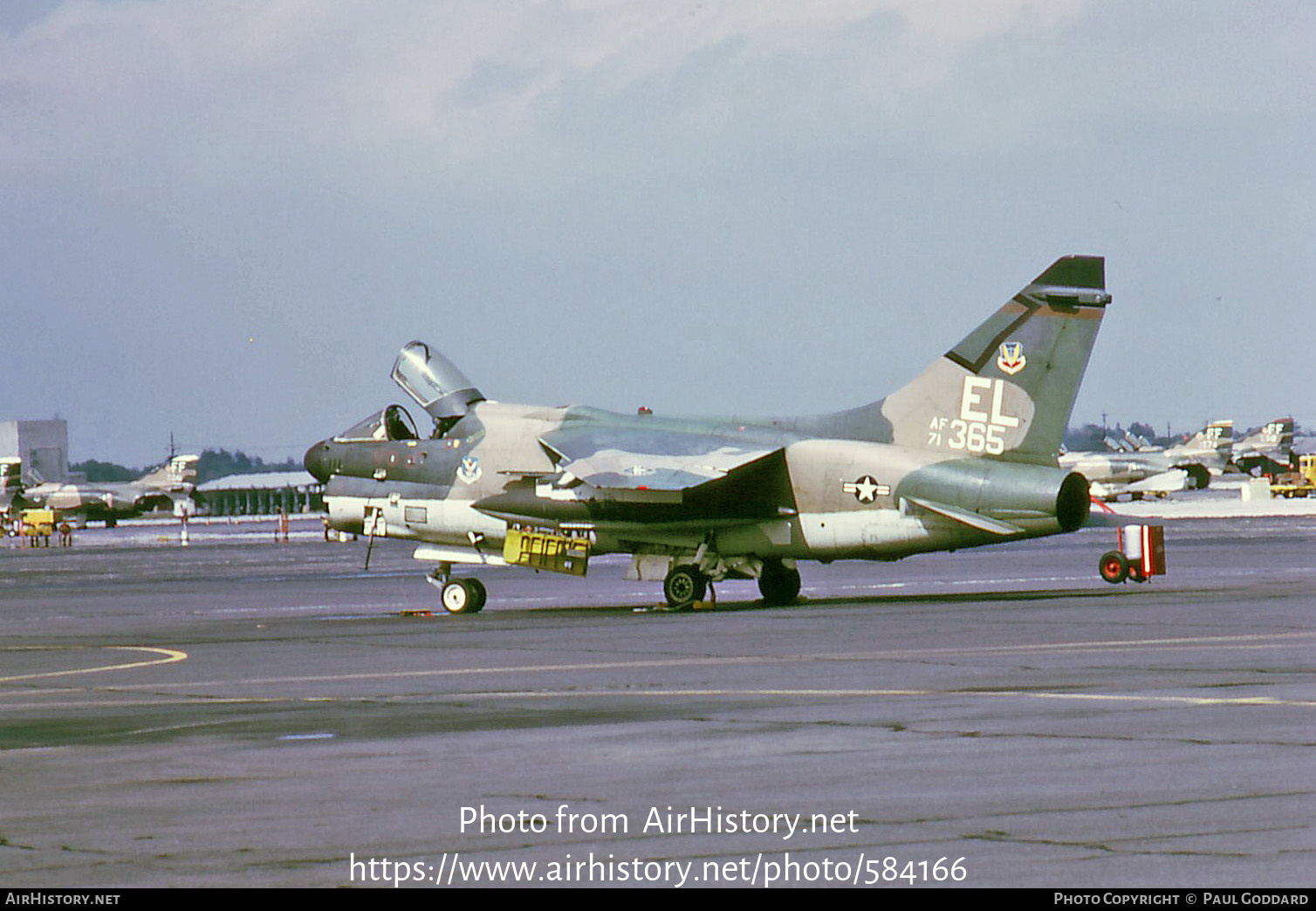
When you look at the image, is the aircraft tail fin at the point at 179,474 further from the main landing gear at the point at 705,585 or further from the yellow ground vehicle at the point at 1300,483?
the main landing gear at the point at 705,585

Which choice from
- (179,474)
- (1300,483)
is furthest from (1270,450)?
(179,474)

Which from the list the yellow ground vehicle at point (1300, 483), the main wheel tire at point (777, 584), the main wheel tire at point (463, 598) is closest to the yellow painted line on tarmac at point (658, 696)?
the main wheel tire at point (463, 598)

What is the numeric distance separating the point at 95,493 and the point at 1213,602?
110879 millimetres

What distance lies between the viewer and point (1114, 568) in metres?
34.3

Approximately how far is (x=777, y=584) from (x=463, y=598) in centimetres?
519

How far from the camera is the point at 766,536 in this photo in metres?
30.5

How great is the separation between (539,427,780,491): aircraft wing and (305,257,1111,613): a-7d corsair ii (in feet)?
0.12

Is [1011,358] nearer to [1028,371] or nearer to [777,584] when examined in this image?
[1028,371]

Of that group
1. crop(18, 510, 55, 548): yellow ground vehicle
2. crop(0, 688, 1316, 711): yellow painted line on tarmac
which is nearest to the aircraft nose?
crop(0, 688, 1316, 711): yellow painted line on tarmac

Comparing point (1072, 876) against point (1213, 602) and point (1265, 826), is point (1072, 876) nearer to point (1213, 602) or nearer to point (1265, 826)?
point (1265, 826)

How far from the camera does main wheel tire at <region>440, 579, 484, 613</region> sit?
3120 centimetres

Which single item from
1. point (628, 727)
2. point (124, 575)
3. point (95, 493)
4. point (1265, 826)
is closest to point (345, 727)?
point (628, 727)

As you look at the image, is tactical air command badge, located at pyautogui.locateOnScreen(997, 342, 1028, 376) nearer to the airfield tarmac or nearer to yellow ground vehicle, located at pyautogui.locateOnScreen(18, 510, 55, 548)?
the airfield tarmac

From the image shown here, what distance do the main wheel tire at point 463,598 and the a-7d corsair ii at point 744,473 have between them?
0.03 m
